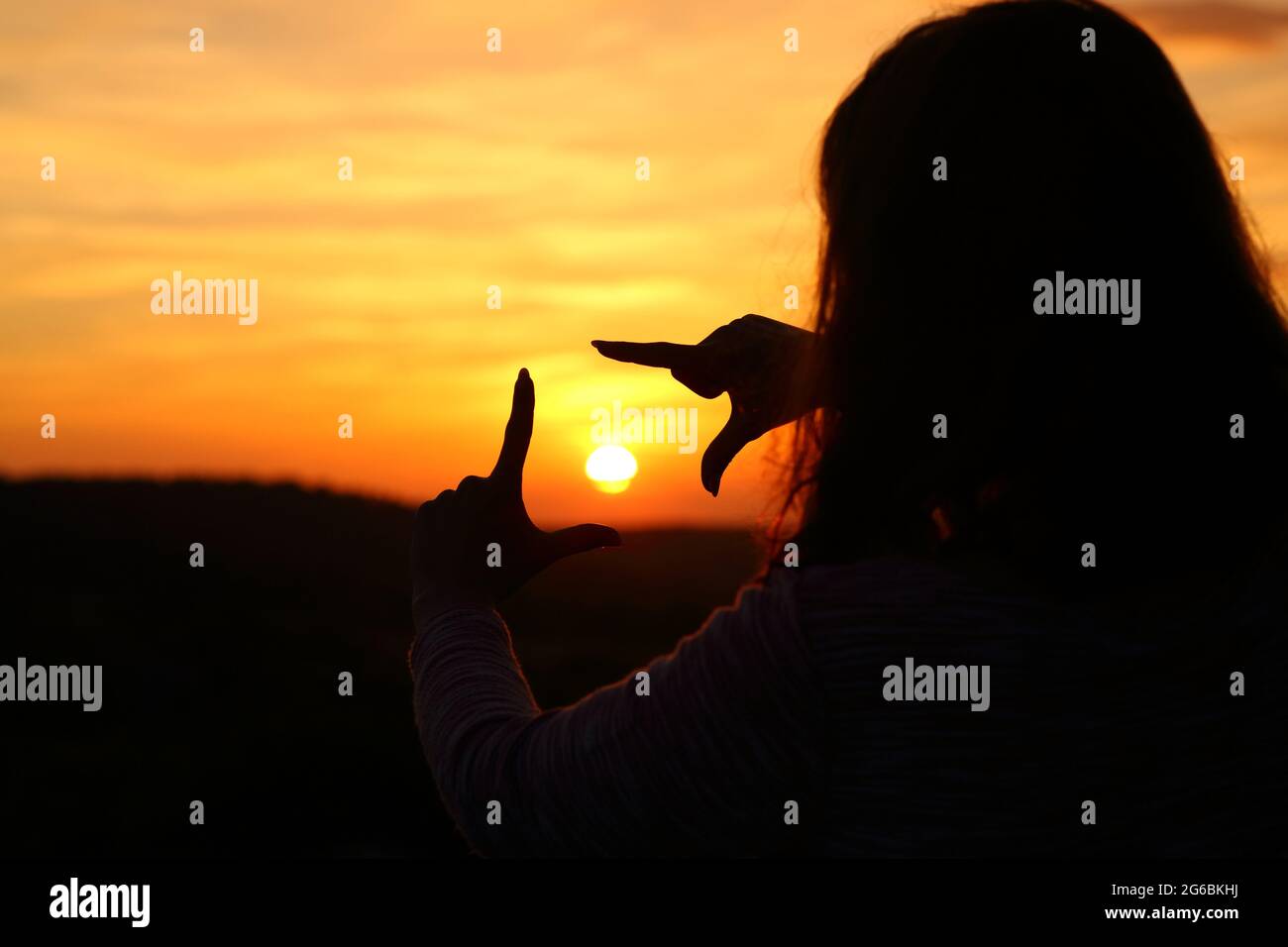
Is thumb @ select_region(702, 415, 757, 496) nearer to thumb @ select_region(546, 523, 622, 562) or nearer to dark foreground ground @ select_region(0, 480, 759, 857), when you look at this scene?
thumb @ select_region(546, 523, 622, 562)

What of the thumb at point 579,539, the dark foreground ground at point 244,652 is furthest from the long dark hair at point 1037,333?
the dark foreground ground at point 244,652

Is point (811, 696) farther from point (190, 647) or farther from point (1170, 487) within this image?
point (190, 647)

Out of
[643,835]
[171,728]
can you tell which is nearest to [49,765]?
[171,728]

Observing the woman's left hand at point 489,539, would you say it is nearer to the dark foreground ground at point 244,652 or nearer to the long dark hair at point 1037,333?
the long dark hair at point 1037,333

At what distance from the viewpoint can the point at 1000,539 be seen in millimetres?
1310

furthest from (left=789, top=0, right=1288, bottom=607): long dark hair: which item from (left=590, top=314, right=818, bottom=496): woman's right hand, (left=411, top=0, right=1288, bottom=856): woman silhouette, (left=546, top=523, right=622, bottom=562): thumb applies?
(left=546, top=523, right=622, bottom=562): thumb

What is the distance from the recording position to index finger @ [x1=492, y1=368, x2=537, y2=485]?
1.60m

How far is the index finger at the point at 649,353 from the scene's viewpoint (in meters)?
1.60

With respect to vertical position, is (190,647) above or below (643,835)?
below

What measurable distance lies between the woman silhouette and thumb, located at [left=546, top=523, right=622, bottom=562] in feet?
1.02

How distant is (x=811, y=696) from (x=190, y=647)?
1114 cm

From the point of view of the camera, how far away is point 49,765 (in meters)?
9.84
